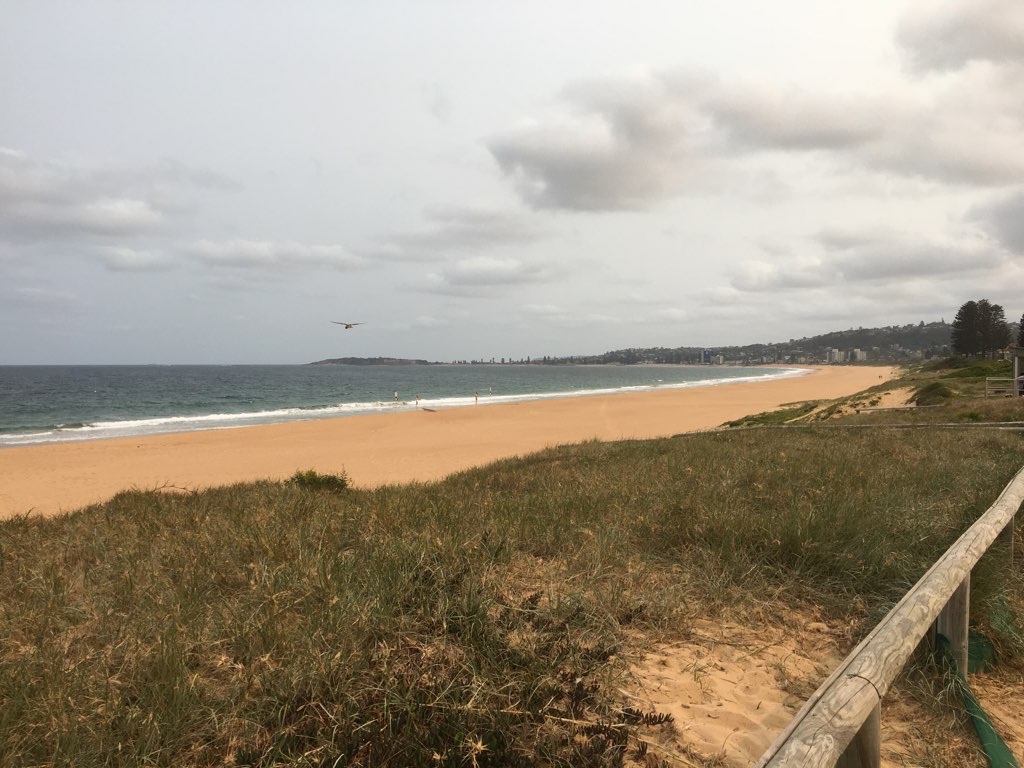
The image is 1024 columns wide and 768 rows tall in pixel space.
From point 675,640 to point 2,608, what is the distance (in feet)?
14.2

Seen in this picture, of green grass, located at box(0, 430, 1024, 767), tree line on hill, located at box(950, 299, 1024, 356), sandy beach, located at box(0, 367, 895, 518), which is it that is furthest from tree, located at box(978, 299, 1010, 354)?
green grass, located at box(0, 430, 1024, 767)

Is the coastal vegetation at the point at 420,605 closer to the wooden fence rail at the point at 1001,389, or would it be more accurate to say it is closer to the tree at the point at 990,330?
the wooden fence rail at the point at 1001,389

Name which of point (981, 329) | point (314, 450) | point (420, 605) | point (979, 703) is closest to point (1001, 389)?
point (979, 703)

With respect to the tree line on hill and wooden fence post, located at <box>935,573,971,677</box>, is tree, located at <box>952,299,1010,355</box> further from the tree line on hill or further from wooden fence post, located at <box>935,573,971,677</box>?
wooden fence post, located at <box>935,573,971,677</box>

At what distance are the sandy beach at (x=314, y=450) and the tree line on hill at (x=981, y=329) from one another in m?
50.8

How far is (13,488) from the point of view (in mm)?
17484

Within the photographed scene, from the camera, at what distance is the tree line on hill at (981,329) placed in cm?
7050

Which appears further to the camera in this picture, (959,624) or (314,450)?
(314,450)

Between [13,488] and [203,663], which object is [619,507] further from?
[13,488]

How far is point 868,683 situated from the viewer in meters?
A: 2.20

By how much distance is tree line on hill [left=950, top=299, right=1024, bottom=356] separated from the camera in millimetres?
70500

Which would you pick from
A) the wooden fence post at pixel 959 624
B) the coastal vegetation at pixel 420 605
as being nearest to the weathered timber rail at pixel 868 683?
the wooden fence post at pixel 959 624

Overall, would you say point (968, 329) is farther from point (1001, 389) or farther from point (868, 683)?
point (868, 683)

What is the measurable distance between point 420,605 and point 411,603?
0.24ft
